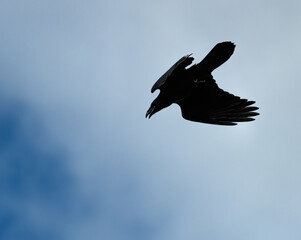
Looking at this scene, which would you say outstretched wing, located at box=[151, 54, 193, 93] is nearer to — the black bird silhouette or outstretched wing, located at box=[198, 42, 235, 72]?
the black bird silhouette

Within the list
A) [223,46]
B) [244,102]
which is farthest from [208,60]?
[244,102]

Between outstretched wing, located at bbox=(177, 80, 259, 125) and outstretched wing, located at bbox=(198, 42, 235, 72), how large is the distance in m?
0.59

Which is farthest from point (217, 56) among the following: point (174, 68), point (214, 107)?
point (174, 68)

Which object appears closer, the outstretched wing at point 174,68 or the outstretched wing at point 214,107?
the outstretched wing at point 174,68

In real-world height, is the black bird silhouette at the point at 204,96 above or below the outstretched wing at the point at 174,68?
above

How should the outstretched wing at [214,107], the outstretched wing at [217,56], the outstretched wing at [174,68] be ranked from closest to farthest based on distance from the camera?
the outstretched wing at [174,68] < the outstretched wing at [217,56] < the outstretched wing at [214,107]

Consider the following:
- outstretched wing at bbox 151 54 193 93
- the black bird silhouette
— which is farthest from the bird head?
outstretched wing at bbox 151 54 193 93

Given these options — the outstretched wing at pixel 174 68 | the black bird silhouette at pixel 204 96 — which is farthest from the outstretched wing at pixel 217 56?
the outstretched wing at pixel 174 68

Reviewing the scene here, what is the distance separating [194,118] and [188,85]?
1226mm

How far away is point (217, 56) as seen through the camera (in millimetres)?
11469

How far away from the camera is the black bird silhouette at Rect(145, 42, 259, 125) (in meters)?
11.3

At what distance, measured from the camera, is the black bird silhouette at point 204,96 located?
37.1ft

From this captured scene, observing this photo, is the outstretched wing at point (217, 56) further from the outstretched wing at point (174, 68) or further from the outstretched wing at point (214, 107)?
the outstretched wing at point (174, 68)

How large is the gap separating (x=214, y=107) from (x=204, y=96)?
1.12 ft
